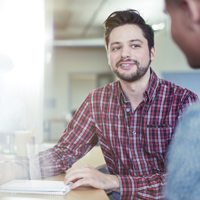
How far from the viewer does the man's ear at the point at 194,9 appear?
0.32 meters

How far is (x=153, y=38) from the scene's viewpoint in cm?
93

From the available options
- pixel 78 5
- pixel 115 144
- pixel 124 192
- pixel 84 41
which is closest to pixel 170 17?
pixel 124 192

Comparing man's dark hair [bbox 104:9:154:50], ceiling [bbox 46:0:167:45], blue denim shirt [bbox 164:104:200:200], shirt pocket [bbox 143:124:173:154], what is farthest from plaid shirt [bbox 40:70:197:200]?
ceiling [bbox 46:0:167:45]

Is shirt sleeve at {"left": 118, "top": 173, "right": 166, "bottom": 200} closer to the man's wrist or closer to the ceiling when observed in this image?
the man's wrist

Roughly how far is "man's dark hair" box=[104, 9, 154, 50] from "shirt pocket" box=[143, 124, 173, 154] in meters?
0.19

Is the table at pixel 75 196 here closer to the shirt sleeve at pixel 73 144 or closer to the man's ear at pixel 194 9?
the shirt sleeve at pixel 73 144

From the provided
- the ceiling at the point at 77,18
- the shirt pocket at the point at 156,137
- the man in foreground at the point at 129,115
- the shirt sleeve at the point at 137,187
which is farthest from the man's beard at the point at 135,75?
the ceiling at the point at 77,18

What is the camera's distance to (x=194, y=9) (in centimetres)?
32

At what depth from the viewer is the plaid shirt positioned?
900 millimetres

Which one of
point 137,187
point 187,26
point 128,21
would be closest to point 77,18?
point 128,21

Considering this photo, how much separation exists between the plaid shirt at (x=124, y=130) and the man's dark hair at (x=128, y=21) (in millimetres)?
103

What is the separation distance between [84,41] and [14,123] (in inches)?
108

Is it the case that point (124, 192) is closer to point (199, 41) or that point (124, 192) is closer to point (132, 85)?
point (132, 85)

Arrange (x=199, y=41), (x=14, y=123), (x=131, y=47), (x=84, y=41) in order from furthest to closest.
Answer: (x=84, y=41)
(x=14, y=123)
(x=131, y=47)
(x=199, y=41)
